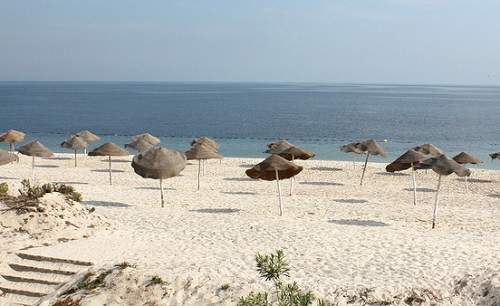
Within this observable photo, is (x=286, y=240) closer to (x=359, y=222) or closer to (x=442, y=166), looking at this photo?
(x=359, y=222)

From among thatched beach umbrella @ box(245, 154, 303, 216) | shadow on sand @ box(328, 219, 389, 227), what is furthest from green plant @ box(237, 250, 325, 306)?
thatched beach umbrella @ box(245, 154, 303, 216)

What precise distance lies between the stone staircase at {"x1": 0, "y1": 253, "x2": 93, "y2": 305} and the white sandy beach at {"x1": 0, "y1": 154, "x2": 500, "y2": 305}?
250mm

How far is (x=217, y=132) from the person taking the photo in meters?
62.8

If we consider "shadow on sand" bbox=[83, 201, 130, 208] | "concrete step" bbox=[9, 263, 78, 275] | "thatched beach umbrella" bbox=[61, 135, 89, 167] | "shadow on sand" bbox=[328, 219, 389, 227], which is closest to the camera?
"concrete step" bbox=[9, 263, 78, 275]

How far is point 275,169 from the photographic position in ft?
53.5

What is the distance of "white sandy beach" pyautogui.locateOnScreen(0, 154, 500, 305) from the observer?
989 cm

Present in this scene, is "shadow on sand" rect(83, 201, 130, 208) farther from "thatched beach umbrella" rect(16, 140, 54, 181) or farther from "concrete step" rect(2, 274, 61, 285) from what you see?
"concrete step" rect(2, 274, 61, 285)

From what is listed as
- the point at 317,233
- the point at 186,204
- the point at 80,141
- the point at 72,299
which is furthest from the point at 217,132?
the point at 72,299

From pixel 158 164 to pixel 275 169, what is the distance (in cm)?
363

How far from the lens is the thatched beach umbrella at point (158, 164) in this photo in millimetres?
16016

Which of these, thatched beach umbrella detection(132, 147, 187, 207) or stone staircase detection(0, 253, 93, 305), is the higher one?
thatched beach umbrella detection(132, 147, 187, 207)

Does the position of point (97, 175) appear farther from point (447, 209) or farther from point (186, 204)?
point (447, 209)

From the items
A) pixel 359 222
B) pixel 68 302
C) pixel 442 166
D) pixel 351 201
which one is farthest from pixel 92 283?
pixel 351 201

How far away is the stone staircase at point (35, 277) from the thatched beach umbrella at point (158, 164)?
5.07 m
